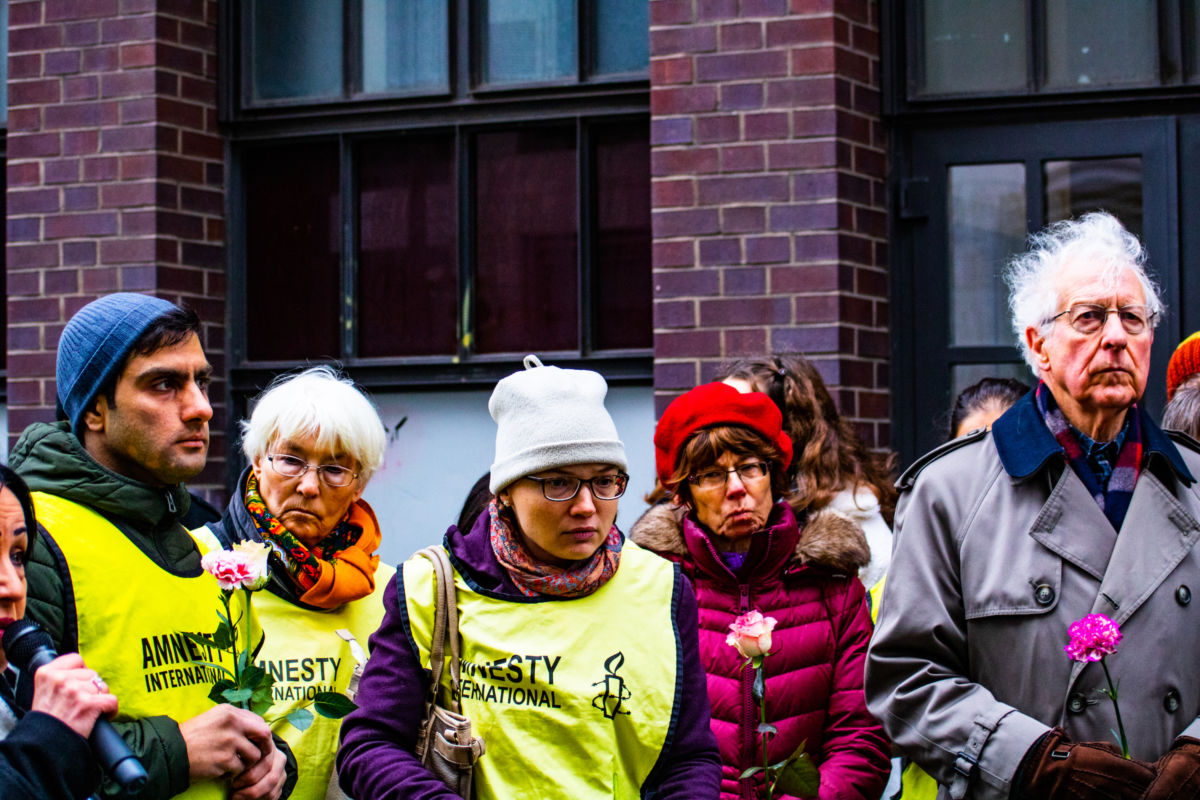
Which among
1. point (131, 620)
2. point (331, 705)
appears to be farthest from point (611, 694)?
point (131, 620)

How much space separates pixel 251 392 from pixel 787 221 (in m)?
2.47

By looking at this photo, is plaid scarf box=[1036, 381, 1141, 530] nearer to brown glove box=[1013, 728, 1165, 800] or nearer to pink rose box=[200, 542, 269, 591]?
brown glove box=[1013, 728, 1165, 800]

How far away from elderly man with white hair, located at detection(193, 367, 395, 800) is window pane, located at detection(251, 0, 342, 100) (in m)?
2.85

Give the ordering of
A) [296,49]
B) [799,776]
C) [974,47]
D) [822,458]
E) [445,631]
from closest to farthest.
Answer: [445,631], [799,776], [822,458], [974,47], [296,49]

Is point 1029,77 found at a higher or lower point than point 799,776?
higher

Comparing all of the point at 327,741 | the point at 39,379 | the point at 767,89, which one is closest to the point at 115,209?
the point at 39,379

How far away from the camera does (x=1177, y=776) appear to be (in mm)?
2895

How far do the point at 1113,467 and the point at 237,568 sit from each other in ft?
6.16

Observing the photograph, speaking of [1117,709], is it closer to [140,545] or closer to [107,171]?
[140,545]

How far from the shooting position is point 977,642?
10.4ft

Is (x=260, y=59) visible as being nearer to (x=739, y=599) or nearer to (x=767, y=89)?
(x=767, y=89)

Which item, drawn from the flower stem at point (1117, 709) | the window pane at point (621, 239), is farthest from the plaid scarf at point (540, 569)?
the window pane at point (621, 239)

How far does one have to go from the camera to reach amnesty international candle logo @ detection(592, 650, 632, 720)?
3.07 metres

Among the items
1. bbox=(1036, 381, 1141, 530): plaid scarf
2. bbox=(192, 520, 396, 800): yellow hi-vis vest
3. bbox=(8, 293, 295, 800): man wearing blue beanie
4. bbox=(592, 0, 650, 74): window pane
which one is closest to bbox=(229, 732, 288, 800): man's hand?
bbox=(8, 293, 295, 800): man wearing blue beanie
